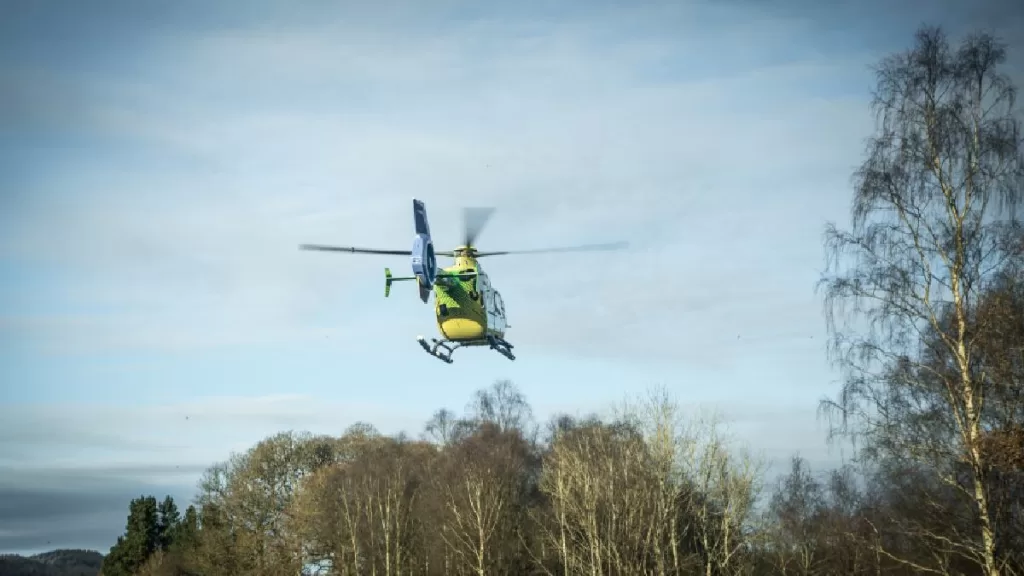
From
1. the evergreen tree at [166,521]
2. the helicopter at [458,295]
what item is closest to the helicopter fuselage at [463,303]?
the helicopter at [458,295]

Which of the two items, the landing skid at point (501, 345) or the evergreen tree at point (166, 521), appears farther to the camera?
the evergreen tree at point (166, 521)

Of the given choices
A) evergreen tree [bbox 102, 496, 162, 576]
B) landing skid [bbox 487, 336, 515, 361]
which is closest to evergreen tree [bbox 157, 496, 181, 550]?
evergreen tree [bbox 102, 496, 162, 576]

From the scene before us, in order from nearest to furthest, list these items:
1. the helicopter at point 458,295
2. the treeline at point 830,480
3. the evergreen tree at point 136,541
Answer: the treeline at point 830,480 < the helicopter at point 458,295 < the evergreen tree at point 136,541

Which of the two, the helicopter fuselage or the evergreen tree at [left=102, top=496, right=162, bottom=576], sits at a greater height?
the helicopter fuselage

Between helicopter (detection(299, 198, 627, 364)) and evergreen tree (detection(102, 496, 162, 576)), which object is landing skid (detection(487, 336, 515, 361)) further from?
evergreen tree (detection(102, 496, 162, 576))

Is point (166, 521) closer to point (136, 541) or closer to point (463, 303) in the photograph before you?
point (136, 541)

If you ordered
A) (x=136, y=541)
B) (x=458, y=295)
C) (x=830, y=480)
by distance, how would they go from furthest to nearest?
(x=136, y=541), (x=830, y=480), (x=458, y=295)

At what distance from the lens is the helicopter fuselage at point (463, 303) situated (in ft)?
172

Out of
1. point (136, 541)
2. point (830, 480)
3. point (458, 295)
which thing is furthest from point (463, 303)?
Answer: point (136, 541)

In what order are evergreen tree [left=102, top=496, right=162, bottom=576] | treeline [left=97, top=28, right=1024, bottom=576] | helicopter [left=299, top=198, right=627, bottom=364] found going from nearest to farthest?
treeline [left=97, top=28, right=1024, bottom=576], helicopter [left=299, top=198, right=627, bottom=364], evergreen tree [left=102, top=496, right=162, bottom=576]

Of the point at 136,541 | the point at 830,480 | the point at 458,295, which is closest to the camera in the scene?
the point at 458,295

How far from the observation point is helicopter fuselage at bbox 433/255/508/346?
172 feet

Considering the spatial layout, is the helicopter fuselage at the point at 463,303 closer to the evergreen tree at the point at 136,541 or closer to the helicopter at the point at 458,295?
the helicopter at the point at 458,295

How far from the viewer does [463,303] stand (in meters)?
52.5
